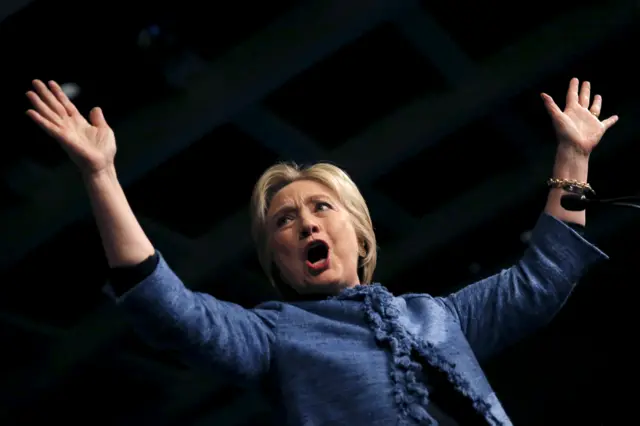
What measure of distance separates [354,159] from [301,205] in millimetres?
706

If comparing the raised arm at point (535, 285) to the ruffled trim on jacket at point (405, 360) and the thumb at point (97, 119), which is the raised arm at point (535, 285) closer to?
the ruffled trim on jacket at point (405, 360)

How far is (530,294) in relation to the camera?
1556mm

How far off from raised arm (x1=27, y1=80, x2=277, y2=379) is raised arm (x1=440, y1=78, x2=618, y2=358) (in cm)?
37

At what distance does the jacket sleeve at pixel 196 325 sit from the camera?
131 cm

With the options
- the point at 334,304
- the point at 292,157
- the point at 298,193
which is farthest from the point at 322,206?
the point at 292,157

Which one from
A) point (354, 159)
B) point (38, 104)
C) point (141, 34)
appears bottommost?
point (354, 159)

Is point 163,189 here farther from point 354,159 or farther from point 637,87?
point 637,87

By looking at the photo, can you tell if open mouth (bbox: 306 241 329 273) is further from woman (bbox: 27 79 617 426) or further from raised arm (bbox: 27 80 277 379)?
raised arm (bbox: 27 80 277 379)

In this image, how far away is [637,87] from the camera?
2.47 meters

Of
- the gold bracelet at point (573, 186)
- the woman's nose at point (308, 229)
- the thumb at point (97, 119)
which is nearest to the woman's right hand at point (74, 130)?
the thumb at point (97, 119)

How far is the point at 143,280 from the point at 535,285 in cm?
63

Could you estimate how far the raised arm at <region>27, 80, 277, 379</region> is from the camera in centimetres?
131

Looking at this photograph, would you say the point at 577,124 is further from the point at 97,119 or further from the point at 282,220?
the point at 97,119

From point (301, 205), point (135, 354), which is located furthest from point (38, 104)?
point (135, 354)
